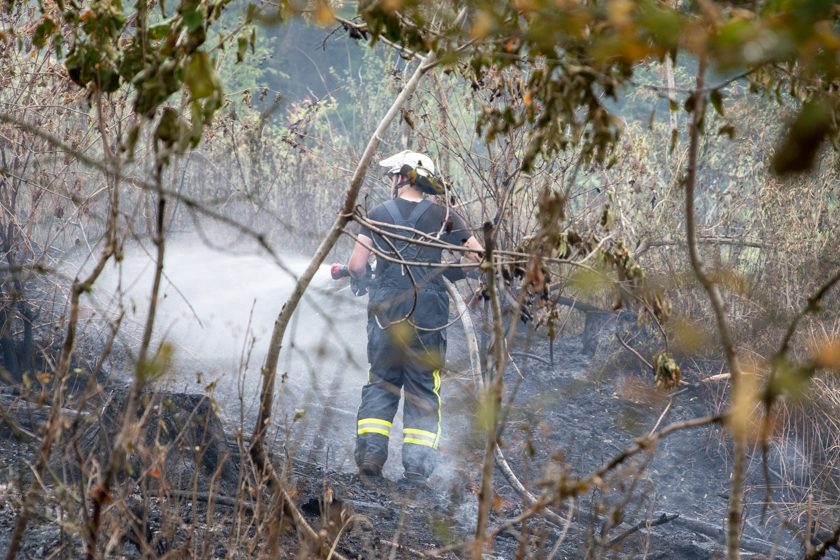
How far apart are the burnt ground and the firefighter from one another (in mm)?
204

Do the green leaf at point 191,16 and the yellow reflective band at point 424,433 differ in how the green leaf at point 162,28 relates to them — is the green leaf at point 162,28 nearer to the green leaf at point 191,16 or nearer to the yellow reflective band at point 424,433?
the green leaf at point 191,16

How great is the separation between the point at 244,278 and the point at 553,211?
27.8 feet

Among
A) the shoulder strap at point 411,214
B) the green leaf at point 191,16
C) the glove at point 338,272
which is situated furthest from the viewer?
the glove at point 338,272

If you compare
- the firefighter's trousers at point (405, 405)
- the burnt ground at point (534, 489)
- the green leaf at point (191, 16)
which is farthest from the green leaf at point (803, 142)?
the firefighter's trousers at point (405, 405)

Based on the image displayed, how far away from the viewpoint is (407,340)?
5.36 meters

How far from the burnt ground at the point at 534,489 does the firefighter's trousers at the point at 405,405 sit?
17 centimetres

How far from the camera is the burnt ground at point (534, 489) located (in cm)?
332

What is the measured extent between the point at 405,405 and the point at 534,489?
912mm

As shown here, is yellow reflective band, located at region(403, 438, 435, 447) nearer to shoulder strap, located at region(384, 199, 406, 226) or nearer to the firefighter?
the firefighter

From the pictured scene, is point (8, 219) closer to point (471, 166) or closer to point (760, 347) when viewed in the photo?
point (471, 166)

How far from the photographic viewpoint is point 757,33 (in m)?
1.15

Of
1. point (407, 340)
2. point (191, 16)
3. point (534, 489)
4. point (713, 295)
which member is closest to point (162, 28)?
point (191, 16)

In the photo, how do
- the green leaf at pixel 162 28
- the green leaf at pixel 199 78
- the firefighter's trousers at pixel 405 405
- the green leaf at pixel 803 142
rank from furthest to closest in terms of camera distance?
the firefighter's trousers at pixel 405 405
the green leaf at pixel 162 28
the green leaf at pixel 199 78
the green leaf at pixel 803 142

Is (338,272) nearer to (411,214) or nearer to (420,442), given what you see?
(411,214)
